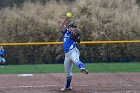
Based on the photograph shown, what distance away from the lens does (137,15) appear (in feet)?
120

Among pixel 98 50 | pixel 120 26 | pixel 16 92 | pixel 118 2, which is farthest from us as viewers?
pixel 118 2

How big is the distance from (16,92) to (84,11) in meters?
24.6

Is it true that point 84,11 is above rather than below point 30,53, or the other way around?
above

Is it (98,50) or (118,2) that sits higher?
(118,2)

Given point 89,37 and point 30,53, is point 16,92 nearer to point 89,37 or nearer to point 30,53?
point 30,53

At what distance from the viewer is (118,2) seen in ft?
126

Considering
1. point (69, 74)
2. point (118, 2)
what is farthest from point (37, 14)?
point (69, 74)

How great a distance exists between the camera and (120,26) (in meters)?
34.9

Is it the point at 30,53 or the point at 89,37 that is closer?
the point at 30,53

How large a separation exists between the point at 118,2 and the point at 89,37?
17.2ft

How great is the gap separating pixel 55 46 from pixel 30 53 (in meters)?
2.26

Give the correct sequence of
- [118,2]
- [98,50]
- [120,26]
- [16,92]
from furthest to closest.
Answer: [118,2], [120,26], [98,50], [16,92]

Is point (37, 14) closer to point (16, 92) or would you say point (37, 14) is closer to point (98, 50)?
point (98, 50)

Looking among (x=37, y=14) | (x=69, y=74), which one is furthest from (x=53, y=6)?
(x=69, y=74)
